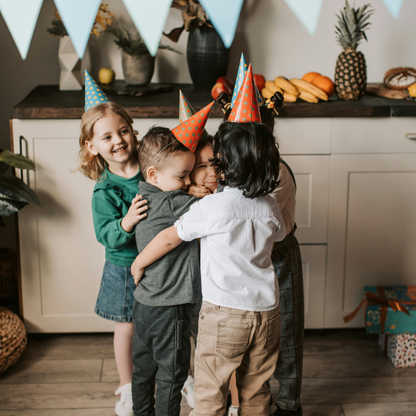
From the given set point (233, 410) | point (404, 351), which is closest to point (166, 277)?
point (233, 410)

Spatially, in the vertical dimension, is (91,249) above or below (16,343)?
above

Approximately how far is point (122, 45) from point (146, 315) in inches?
50.6

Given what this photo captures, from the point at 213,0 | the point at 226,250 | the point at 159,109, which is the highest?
the point at 213,0

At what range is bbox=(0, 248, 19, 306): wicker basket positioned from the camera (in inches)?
82.5

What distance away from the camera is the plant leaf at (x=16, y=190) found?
165cm

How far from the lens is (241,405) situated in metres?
1.21

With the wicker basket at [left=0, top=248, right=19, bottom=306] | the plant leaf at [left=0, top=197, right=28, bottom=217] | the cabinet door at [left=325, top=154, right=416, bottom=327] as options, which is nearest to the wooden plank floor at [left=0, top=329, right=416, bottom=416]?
the cabinet door at [left=325, top=154, right=416, bottom=327]

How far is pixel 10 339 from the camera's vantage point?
174cm

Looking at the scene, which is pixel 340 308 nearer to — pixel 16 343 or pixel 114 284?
pixel 114 284

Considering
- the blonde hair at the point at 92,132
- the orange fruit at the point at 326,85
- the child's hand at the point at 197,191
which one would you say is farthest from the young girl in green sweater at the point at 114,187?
the orange fruit at the point at 326,85

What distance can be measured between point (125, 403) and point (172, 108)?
3.31 feet

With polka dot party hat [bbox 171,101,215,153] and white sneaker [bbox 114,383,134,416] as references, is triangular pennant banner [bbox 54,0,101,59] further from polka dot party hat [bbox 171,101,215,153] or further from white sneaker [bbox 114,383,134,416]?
white sneaker [bbox 114,383,134,416]

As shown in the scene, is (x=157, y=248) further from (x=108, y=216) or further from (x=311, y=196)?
(x=311, y=196)

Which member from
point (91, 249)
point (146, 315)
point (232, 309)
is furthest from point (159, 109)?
point (232, 309)
